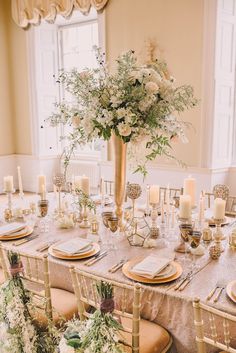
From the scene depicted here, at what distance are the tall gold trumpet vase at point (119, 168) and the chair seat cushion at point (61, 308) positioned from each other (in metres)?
0.61

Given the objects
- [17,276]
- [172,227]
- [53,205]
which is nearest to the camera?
[17,276]

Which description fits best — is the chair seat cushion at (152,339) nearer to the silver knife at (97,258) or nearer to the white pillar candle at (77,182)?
the silver knife at (97,258)

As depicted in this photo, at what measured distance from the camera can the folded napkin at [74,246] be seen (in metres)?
1.95

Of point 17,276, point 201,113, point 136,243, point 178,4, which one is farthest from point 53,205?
point 178,4

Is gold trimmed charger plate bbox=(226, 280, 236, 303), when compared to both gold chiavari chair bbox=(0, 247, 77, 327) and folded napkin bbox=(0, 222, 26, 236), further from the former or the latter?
folded napkin bbox=(0, 222, 26, 236)

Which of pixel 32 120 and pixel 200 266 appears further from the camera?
pixel 32 120

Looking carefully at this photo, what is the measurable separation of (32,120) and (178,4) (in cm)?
288

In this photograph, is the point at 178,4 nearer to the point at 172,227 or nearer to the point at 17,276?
the point at 172,227

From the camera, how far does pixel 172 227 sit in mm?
2346

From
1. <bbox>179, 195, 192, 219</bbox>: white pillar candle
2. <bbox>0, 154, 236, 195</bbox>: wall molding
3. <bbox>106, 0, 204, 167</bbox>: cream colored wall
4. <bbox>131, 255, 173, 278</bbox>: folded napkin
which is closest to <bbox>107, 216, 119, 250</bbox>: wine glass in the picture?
<bbox>131, 255, 173, 278</bbox>: folded napkin

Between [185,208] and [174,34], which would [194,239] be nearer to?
[185,208]

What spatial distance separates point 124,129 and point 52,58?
4.28 m

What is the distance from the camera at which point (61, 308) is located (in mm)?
1891

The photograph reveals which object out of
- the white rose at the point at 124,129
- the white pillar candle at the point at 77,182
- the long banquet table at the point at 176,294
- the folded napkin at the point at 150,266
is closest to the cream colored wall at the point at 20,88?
the white pillar candle at the point at 77,182
